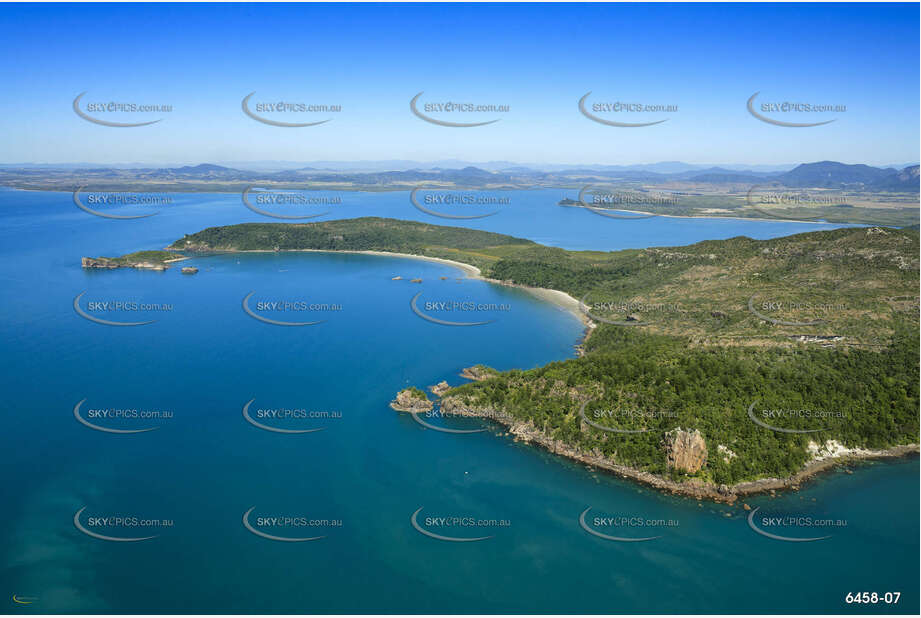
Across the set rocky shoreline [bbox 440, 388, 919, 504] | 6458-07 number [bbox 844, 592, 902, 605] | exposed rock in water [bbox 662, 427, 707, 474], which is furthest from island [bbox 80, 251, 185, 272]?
6458-07 number [bbox 844, 592, 902, 605]

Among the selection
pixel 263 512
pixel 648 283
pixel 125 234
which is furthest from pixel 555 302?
pixel 125 234

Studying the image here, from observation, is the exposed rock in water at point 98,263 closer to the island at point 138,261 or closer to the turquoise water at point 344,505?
the island at point 138,261

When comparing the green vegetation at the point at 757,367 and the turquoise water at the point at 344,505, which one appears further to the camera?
the green vegetation at the point at 757,367

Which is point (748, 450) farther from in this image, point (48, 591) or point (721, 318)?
point (48, 591)

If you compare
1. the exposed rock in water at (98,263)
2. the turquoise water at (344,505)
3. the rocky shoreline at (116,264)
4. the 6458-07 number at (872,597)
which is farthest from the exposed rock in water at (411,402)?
the exposed rock in water at (98,263)

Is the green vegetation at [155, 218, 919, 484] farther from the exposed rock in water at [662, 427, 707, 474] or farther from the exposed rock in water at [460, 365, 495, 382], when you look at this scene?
the exposed rock in water at [460, 365, 495, 382]

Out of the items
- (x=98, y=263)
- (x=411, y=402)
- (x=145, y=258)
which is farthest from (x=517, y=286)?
(x=98, y=263)
